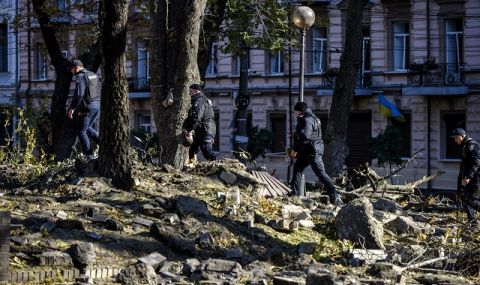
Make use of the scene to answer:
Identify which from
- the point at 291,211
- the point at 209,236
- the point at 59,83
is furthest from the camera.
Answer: the point at 59,83

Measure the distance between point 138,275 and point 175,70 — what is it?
7056 mm

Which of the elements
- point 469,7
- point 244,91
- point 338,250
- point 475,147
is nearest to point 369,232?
point 338,250

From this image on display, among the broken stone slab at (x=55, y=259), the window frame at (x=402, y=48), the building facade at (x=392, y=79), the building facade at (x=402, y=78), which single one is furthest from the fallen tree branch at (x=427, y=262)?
the window frame at (x=402, y=48)

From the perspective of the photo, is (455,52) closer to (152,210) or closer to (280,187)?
(280,187)

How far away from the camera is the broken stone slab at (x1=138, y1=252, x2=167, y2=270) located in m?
10.9

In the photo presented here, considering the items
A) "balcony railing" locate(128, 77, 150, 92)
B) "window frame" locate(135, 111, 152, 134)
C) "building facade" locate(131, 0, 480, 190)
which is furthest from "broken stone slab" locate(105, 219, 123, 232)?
"window frame" locate(135, 111, 152, 134)

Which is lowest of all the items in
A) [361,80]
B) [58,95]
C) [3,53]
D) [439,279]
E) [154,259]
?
[439,279]

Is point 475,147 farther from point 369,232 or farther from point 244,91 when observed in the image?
point 244,91

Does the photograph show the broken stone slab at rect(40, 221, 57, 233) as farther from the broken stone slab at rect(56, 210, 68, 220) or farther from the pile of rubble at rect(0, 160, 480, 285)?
the broken stone slab at rect(56, 210, 68, 220)

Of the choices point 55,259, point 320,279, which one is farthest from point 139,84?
point 320,279

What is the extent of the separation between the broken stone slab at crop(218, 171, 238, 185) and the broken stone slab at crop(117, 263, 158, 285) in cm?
483

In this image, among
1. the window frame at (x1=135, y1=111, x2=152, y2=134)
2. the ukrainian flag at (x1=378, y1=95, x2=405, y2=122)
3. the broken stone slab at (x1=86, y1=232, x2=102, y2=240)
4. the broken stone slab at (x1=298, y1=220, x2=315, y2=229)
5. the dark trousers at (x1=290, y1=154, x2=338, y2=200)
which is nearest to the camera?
the broken stone slab at (x1=86, y1=232, x2=102, y2=240)

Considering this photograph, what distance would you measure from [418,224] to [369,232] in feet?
7.43

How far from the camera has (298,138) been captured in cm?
1688
